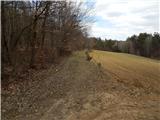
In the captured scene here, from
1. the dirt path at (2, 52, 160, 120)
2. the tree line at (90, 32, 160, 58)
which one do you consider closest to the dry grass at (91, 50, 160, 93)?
the dirt path at (2, 52, 160, 120)

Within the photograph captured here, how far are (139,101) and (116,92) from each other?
5.87ft

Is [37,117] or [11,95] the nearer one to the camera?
[37,117]

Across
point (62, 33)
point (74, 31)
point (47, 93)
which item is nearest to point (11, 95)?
point (47, 93)

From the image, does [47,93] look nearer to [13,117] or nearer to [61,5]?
[13,117]

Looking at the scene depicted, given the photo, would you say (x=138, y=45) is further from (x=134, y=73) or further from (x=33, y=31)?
(x=33, y=31)

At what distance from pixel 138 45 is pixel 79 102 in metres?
96.3

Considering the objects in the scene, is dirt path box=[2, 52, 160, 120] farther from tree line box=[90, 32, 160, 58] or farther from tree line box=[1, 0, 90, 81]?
tree line box=[90, 32, 160, 58]

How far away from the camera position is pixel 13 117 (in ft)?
37.2

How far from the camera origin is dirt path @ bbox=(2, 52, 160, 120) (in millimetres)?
11258

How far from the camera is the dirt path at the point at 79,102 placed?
11.3 meters

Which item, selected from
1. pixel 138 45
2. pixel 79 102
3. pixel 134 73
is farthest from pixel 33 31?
pixel 138 45

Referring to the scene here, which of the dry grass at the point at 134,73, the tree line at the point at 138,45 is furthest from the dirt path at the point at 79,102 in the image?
the tree line at the point at 138,45

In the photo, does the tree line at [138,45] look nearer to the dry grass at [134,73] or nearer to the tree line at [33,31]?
the tree line at [33,31]

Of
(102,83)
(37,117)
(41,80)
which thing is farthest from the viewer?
(41,80)
